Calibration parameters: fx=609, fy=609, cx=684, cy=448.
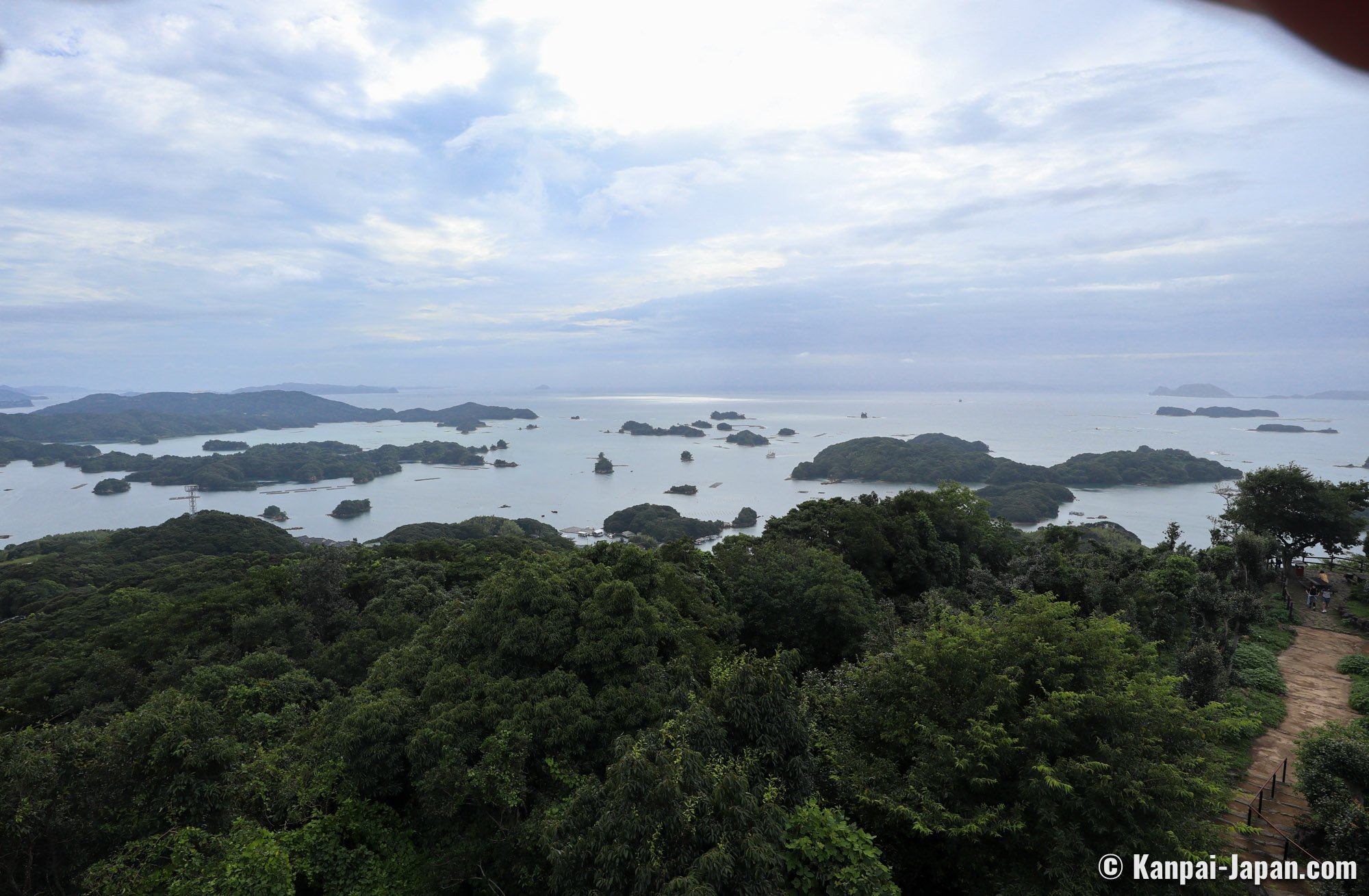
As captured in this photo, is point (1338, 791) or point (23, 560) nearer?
point (1338, 791)

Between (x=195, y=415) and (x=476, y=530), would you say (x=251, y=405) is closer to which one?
(x=195, y=415)

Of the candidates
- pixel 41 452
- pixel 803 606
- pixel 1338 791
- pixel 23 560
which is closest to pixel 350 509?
pixel 23 560

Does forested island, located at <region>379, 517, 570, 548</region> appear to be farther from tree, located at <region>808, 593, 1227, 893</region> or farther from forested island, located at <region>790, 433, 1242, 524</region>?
tree, located at <region>808, 593, 1227, 893</region>

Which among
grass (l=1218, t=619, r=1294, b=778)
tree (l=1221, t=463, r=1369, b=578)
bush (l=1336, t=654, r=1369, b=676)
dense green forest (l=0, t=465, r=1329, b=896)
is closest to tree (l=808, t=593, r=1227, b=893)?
dense green forest (l=0, t=465, r=1329, b=896)

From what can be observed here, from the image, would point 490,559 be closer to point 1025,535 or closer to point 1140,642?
point 1140,642

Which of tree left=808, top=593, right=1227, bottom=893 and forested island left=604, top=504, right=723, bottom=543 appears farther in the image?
forested island left=604, top=504, right=723, bottom=543

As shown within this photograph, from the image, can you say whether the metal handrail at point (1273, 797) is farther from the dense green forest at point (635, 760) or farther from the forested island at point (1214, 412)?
the forested island at point (1214, 412)

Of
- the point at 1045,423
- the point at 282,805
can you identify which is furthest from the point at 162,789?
the point at 1045,423
